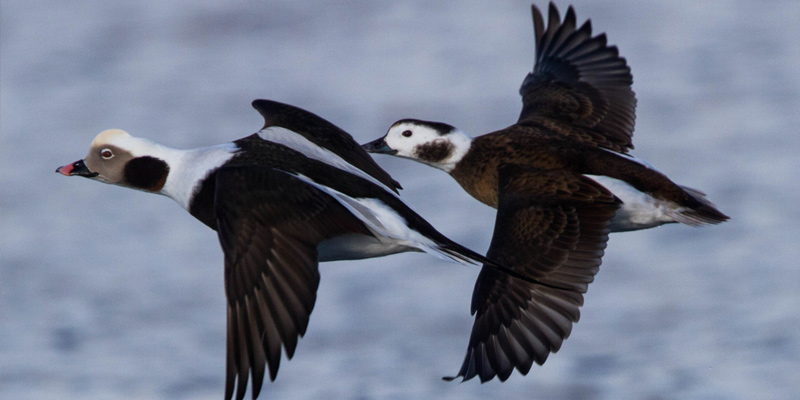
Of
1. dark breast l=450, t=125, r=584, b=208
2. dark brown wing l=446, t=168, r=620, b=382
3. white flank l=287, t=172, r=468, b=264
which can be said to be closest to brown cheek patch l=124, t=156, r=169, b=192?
white flank l=287, t=172, r=468, b=264

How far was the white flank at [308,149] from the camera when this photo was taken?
4801 millimetres

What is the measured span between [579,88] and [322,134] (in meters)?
1.74

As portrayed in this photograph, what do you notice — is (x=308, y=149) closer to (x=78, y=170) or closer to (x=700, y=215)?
(x=78, y=170)

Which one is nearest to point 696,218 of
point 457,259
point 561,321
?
point 561,321

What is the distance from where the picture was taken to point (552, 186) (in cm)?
522

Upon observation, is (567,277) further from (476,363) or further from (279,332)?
(279,332)

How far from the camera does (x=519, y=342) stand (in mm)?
4750

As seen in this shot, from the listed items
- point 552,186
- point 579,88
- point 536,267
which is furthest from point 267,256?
point 579,88

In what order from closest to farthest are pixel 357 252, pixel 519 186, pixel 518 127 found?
pixel 357 252 → pixel 519 186 → pixel 518 127

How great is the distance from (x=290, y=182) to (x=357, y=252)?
50 centimetres

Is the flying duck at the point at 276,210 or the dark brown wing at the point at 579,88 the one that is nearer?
the flying duck at the point at 276,210

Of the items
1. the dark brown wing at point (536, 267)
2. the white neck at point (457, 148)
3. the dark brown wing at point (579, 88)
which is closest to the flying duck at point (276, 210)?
the dark brown wing at point (536, 267)

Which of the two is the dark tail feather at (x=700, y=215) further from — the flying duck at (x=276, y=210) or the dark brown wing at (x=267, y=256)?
the dark brown wing at (x=267, y=256)

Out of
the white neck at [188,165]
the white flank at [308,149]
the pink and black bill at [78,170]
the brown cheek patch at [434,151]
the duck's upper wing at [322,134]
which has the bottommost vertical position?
the pink and black bill at [78,170]
